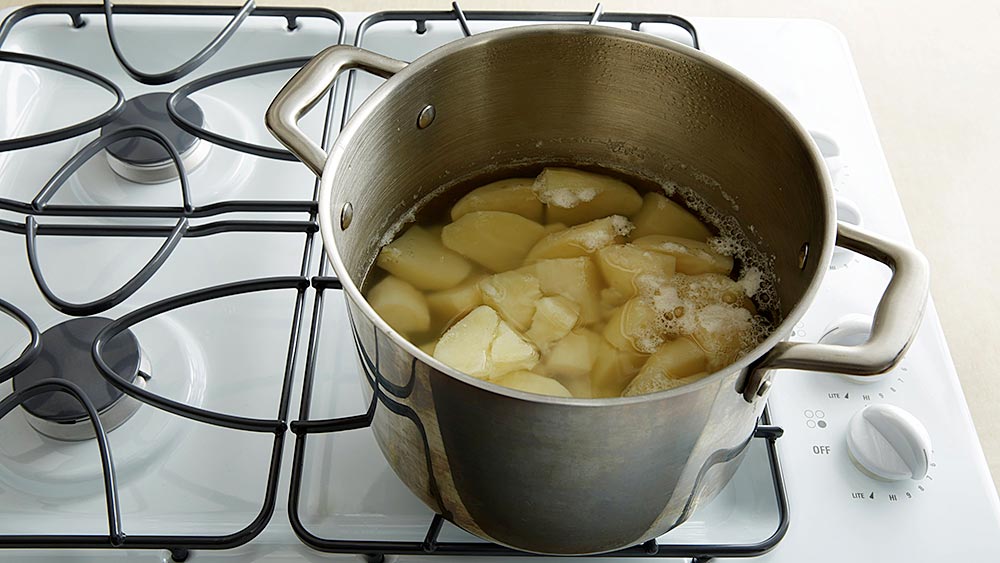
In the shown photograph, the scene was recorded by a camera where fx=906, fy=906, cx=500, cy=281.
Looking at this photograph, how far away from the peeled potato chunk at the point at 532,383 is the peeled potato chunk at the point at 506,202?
0.55 ft

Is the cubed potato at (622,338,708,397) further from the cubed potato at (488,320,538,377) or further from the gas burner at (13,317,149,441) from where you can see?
the gas burner at (13,317,149,441)

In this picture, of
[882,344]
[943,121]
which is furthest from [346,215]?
[943,121]

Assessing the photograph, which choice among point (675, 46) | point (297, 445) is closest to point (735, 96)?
point (675, 46)

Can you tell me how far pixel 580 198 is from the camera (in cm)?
69

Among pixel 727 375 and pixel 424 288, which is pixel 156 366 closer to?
pixel 424 288

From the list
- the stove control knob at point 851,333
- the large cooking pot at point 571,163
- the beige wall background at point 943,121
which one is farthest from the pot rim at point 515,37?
the beige wall background at point 943,121

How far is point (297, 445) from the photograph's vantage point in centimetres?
56

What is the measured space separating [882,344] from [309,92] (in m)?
0.34

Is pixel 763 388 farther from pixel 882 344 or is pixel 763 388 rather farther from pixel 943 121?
pixel 943 121

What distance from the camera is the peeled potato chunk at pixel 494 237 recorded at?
25.9 inches

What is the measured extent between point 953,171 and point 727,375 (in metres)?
0.55

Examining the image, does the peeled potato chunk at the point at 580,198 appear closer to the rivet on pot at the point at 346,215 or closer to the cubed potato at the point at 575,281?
the cubed potato at the point at 575,281

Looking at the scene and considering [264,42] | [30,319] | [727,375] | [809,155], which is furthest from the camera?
[264,42]

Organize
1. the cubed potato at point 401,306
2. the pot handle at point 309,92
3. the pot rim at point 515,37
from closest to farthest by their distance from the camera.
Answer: the pot rim at point 515,37, the pot handle at point 309,92, the cubed potato at point 401,306
